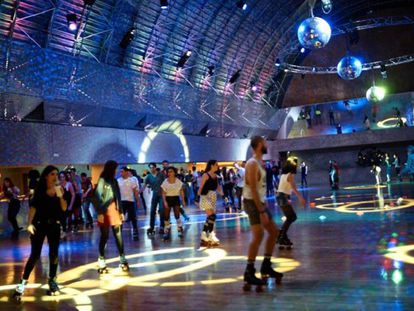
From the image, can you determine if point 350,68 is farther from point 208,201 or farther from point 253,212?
point 253,212

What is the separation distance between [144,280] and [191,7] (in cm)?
2100

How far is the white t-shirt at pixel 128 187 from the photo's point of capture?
35.1 feet

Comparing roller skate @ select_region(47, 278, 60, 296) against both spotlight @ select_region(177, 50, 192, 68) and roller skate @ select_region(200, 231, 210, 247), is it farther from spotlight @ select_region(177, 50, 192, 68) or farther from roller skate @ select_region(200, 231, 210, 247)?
spotlight @ select_region(177, 50, 192, 68)

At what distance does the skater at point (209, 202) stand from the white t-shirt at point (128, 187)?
1871 mm

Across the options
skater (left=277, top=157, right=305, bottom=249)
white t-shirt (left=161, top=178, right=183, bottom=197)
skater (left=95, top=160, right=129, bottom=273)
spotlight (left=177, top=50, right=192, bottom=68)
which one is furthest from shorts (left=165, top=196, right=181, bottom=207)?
spotlight (left=177, top=50, right=192, bottom=68)

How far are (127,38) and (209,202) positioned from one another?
46.1 ft

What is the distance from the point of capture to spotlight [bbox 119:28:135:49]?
70.8 ft

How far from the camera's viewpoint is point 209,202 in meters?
9.56

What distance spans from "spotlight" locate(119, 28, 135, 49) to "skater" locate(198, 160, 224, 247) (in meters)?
13.5

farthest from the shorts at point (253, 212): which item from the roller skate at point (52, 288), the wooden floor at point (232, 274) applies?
the roller skate at point (52, 288)

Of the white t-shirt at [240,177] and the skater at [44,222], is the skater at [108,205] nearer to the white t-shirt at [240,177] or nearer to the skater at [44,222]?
the skater at [44,222]

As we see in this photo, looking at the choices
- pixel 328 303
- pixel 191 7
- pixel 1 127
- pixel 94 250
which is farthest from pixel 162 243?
pixel 191 7

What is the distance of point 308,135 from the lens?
40.3 meters

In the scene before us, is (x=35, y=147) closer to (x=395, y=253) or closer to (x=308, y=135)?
(x=395, y=253)
